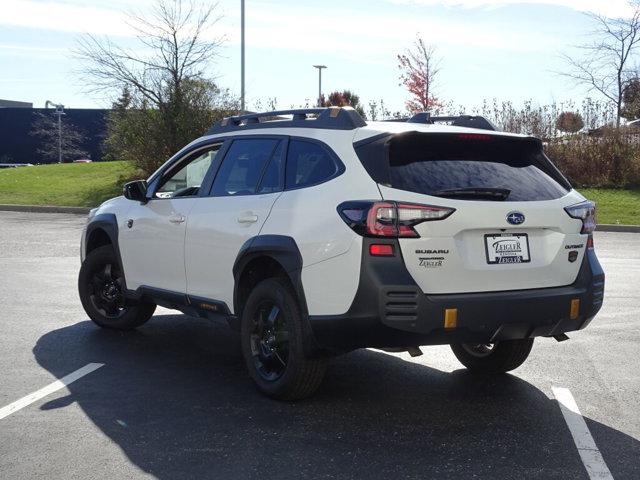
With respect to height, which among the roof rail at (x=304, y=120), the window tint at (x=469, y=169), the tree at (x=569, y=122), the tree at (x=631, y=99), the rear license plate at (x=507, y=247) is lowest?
the rear license plate at (x=507, y=247)

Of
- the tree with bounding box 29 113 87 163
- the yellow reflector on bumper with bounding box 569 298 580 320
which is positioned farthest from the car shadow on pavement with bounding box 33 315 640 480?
the tree with bounding box 29 113 87 163

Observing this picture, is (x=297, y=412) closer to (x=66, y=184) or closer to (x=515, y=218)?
(x=515, y=218)

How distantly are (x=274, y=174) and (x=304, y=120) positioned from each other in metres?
0.41

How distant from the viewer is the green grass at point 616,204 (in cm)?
2099

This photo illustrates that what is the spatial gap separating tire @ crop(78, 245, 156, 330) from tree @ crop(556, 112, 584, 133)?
2337 centimetres

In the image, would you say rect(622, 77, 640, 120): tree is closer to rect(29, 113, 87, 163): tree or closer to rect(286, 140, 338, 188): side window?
rect(286, 140, 338, 188): side window

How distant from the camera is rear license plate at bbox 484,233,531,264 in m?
5.02

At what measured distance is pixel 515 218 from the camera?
505cm

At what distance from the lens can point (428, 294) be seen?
15.9 ft

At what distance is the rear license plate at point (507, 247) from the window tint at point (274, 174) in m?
1.43

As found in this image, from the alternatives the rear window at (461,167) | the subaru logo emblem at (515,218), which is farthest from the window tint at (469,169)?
the subaru logo emblem at (515,218)

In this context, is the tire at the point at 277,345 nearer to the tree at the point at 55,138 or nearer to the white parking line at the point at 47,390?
the white parking line at the point at 47,390

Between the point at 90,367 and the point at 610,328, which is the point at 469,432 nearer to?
the point at 90,367

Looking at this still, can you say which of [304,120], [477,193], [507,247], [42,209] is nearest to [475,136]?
[477,193]
